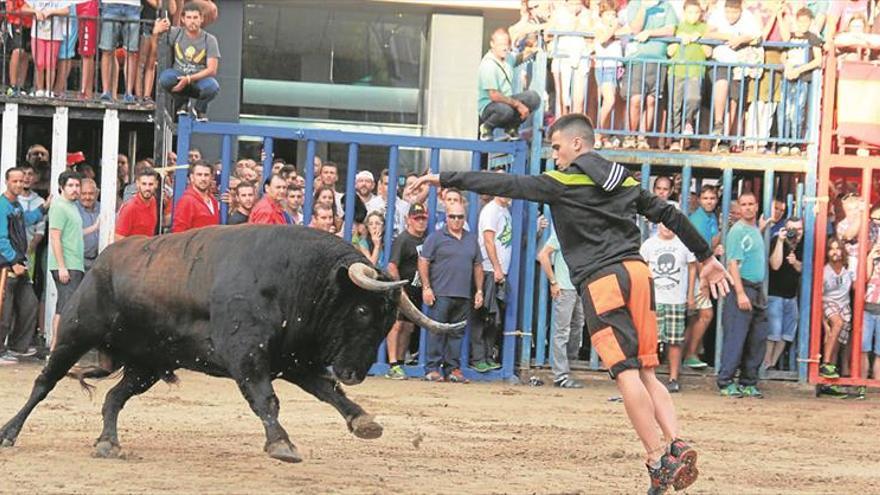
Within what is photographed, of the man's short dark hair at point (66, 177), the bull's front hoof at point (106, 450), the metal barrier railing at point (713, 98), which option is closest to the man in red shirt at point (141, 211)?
the man's short dark hair at point (66, 177)

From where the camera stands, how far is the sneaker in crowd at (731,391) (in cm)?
1394

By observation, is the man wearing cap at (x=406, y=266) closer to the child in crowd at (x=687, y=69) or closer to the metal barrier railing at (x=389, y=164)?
the metal barrier railing at (x=389, y=164)

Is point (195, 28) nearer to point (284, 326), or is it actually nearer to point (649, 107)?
point (649, 107)

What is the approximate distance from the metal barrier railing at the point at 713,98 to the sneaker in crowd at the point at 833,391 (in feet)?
7.72

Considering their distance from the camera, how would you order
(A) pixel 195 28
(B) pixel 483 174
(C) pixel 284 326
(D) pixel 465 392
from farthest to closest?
(A) pixel 195 28 → (D) pixel 465 392 → (C) pixel 284 326 → (B) pixel 483 174

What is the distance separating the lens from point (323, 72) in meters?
20.3

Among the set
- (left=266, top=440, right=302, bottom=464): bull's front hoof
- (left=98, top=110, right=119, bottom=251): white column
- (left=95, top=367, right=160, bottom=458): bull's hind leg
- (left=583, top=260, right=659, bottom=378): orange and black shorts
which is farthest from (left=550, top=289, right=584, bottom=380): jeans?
(left=266, top=440, right=302, bottom=464): bull's front hoof

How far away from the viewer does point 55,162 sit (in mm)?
14930

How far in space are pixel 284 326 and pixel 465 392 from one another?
16.7 feet

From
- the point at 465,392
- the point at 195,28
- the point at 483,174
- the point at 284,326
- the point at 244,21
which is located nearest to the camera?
the point at 483,174

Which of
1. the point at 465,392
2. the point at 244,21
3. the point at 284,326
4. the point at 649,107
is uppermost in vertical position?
the point at 244,21

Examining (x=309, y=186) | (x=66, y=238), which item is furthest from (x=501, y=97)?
(x=66, y=238)

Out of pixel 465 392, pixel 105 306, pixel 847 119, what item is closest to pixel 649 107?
pixel 847 119

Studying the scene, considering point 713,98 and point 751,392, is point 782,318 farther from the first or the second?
point 713,98
